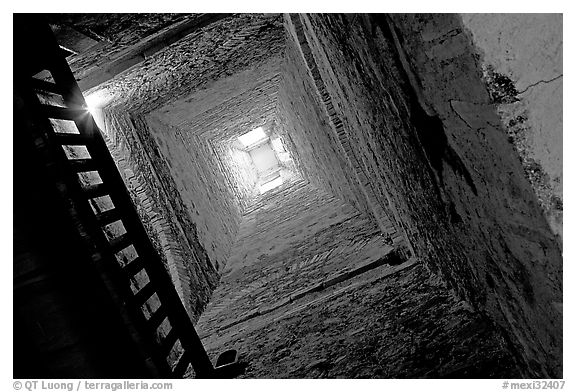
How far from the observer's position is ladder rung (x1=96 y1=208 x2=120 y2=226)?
181cm

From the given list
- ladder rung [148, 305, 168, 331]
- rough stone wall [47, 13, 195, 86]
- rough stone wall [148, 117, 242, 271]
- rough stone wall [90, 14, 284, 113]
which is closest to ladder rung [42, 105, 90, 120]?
rough stone wall [47, 13, 195, 86]

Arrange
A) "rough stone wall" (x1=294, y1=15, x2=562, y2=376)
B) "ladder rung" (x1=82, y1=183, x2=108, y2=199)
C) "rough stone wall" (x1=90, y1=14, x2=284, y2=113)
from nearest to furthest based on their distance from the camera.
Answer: "rough stone wall" (x1=294, y1=15, x2=562, y2=376) → "ladder rung" (x1=82, y1=183, x2=108, y2=199) → "rough stone wall" (x1=90, y1=14, x2=284, y2=113)

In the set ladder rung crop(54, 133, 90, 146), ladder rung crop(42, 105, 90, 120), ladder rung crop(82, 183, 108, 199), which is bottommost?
ladder rung crop(82, 183, 108, 199)

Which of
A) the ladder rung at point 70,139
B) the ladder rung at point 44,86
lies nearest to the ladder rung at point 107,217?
the ladder rung at point 70,139

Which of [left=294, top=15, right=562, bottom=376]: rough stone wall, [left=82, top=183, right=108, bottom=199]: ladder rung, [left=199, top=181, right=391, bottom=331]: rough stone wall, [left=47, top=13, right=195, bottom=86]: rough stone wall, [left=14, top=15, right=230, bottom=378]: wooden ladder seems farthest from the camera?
[left=199, top=181, right=391, bottom=331]: rough stone wall

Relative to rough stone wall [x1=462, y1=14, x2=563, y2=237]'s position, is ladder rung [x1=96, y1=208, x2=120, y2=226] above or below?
above

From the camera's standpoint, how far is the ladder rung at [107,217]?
71.2 inches

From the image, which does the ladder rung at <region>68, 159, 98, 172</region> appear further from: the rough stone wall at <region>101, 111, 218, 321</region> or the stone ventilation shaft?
the rough stone wall at <region>101, 111, 218, 321</region>

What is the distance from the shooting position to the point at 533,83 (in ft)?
2.33

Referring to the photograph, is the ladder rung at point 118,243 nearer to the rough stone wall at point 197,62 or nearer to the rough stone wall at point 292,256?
the rough stone wall at point 292,256

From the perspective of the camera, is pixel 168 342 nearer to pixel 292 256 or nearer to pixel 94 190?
pixel 94 190

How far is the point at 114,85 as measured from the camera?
10.2ft

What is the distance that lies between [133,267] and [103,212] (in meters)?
0.28

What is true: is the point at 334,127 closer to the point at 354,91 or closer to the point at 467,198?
the point at 354,91
